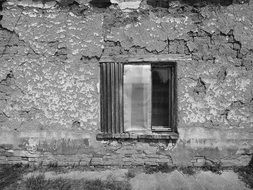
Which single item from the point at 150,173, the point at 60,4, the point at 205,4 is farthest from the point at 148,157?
the point at 60,4

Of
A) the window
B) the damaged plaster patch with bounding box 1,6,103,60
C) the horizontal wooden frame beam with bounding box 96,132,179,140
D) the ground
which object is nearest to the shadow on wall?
the damaged plaster patch with bounding box 1,6,103,60

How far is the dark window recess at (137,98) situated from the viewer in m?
4.24

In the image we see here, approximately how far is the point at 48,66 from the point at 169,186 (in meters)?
2.94

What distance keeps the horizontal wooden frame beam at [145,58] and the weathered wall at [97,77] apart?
0.08 m

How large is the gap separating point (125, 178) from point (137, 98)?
1421 millimetres

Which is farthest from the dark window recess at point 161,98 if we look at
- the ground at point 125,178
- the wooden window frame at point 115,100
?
the ground at point 125,178

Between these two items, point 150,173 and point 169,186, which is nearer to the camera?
point 169,186

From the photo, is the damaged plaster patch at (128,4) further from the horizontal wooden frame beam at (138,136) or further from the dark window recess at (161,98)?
the horizontal wooden frame beam at (138,136)

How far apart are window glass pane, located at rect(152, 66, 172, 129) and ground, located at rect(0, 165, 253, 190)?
0.84 m

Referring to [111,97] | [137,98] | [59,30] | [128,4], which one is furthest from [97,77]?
[128,4]

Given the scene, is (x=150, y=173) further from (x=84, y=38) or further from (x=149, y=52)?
(x=84, y=38)

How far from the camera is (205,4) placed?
13.4 ft

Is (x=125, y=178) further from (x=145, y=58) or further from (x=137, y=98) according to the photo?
(x=145, y=58)

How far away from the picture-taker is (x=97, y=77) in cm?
423
